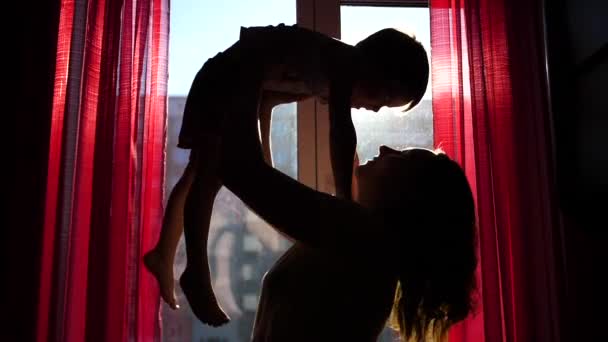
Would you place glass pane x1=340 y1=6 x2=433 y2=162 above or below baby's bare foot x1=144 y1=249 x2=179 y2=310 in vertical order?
above

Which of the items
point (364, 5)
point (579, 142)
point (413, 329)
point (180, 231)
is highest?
point (364, 5)

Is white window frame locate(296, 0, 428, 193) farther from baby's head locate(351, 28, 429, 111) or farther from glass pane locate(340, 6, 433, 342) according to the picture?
baby's head locate(351, 28, 429, 111)

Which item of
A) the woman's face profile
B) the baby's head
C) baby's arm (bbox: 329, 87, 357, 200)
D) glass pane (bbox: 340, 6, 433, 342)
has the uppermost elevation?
glass pane (bbox: 340, 6, 433, 342)

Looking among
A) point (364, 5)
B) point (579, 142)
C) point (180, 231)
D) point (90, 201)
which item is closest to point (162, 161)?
point (90, 201)

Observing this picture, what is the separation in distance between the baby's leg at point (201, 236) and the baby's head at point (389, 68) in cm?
19

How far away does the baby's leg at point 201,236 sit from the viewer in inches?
25.4

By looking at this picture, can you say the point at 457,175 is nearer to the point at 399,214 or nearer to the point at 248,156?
the point at 399,214

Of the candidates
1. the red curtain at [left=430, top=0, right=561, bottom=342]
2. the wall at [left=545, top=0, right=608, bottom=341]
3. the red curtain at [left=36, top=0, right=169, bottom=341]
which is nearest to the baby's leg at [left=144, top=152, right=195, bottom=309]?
the wall at [left=545, top=0, right=608, bottom=341]

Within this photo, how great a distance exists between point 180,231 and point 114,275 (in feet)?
2.01

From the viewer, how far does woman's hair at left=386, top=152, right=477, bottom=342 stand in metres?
0.69

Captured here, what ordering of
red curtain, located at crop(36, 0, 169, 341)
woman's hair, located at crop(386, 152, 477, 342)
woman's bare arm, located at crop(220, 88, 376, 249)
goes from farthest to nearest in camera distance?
1. red curtain, located at crop(36, 0, 169, 341)
2. woman's hair, located at crop(386, 152, 477, 342)
3. woman's bare arm, located at crop(220, 88, 376, 249)

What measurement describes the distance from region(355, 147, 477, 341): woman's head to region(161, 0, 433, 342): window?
2.23 ft

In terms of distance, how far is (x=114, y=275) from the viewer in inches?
50.6

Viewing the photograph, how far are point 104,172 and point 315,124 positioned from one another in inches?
21.2
